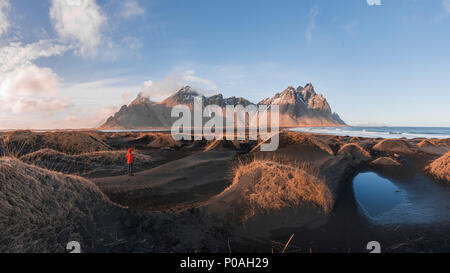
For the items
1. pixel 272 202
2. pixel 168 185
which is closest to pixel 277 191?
pixel 272 202

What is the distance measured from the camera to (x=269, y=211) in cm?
616

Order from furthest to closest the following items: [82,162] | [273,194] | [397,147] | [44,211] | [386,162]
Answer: [397,147]
[386,162]
[82,162]
[273,194]
[44,211]

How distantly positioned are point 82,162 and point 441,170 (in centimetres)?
2359

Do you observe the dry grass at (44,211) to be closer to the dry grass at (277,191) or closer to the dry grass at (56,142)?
the dry grass at (277,191)

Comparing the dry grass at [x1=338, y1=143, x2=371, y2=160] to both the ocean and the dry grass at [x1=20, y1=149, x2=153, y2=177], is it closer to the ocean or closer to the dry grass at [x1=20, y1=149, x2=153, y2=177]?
the dry grass at [x1=20, y1=149, x2=153, y2=177]

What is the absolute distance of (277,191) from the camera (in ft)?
22.1

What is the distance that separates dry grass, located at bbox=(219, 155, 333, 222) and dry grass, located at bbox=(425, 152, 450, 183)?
888 cm

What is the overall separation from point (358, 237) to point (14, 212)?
7779mm

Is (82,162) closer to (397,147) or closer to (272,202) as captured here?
(272,202)

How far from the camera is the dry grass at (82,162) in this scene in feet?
43.0

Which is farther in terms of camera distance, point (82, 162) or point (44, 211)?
point (82, 162)

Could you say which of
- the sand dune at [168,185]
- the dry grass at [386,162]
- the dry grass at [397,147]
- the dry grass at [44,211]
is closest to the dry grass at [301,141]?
the dry grass at [386,162]
